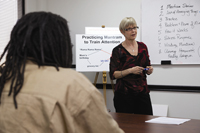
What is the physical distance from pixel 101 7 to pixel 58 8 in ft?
2.78

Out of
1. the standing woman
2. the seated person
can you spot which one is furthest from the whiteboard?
the seated person

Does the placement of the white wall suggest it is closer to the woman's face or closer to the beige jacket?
the woman's face

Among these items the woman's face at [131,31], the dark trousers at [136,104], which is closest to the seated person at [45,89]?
the dark trousers at [136,104]

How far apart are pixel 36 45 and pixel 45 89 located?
15 centimetres

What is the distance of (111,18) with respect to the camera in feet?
13.4

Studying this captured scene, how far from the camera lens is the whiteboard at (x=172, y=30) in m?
3.60

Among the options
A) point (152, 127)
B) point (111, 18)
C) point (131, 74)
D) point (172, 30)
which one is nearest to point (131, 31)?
point (131, 74)

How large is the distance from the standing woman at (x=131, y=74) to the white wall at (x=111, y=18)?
4.95ft

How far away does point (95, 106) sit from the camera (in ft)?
2.46

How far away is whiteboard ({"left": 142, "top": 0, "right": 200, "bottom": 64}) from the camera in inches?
142

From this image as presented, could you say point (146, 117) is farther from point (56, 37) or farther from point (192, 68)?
point (192, 68)

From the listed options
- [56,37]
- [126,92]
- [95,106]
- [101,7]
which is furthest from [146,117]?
[101,7]

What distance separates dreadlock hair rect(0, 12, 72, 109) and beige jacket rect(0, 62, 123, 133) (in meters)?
0.03

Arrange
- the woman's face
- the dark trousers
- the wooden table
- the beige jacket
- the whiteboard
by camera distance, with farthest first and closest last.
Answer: the whiteboard, the woman's face, the dark trousers, the wooden table, the beige jacket
